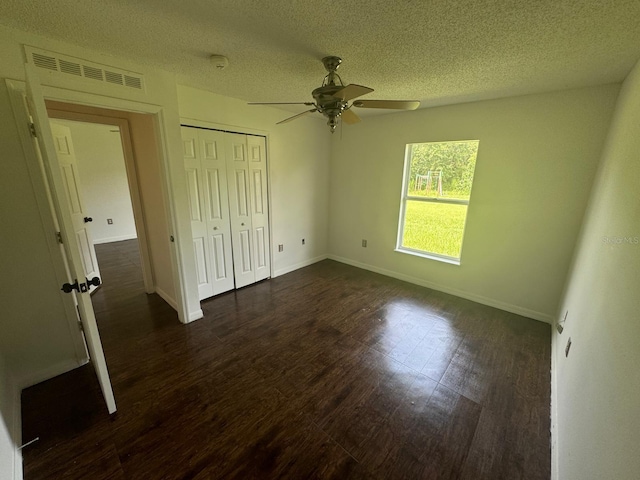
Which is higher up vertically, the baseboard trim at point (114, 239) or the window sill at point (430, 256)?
the window sill at point (430, 256)

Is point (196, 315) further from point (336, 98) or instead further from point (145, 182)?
point (336, 98)

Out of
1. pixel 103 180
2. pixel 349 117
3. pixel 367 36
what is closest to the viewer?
pixel 367 36

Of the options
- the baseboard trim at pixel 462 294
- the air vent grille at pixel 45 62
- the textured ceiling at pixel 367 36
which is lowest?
the baseboard trim at pixel 462 294

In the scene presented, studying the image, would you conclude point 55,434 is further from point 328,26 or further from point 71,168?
point 71,168

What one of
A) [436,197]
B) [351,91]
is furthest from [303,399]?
[436,197]

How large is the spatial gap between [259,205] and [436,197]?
8.19ft

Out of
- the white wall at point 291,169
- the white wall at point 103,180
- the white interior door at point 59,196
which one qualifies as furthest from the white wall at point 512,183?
the white wall at point 103,180

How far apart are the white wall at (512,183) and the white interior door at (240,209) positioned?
1.90 metres

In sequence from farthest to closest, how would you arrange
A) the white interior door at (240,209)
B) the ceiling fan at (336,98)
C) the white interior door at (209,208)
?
the white interior door at (240,209), the white interior door at (209,208), the ceiling fan at (336,98)

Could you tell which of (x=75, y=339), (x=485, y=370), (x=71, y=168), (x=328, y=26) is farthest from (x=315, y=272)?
(x=71, y=168)

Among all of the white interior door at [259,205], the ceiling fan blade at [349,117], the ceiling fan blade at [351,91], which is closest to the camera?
the ceiling fan blade at [351,91]

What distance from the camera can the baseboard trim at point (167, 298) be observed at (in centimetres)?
301

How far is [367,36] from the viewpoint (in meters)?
1.62

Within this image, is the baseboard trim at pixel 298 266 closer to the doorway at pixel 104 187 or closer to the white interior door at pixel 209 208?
the white interior door at pixel 209 208
